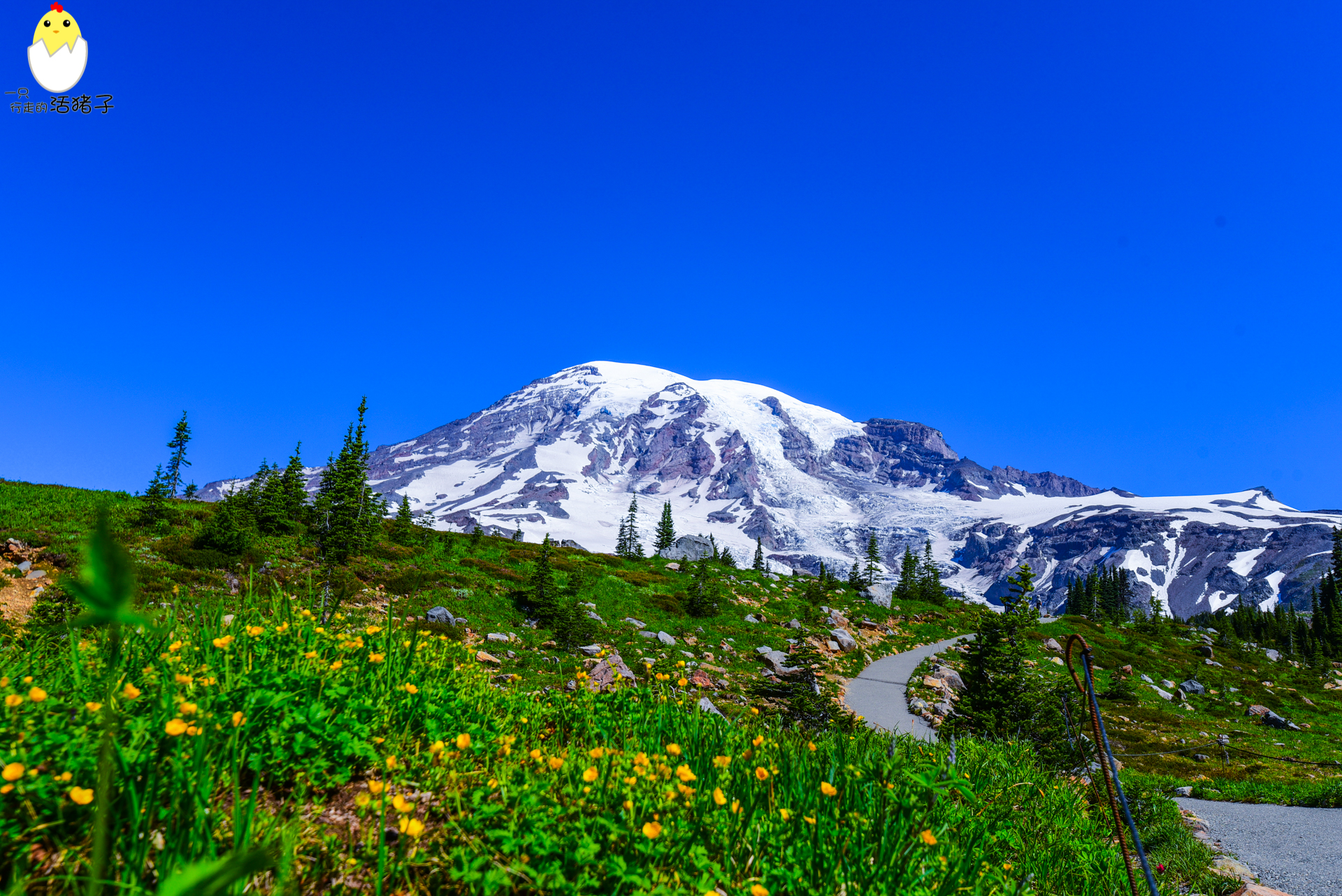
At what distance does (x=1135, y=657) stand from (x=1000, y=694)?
42364mm

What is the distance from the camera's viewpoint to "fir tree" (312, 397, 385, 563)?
26266 millimetres

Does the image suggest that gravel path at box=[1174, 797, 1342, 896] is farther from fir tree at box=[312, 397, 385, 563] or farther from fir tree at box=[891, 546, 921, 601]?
fir tree at box=[891, 546, 921, 601]

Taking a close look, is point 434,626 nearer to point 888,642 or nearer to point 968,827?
point 968,827

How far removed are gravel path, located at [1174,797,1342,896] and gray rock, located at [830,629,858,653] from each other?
18.0 meters

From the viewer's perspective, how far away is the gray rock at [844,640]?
3488cm

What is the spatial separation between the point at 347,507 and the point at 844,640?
25.1m

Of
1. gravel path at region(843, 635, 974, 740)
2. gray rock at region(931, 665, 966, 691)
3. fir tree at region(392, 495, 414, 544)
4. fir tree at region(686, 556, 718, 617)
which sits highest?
fir tree at region(392, 495, 414, 544)

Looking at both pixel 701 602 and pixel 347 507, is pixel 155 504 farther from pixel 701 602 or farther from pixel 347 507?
pixel 701 602

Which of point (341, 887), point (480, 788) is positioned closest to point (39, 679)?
point (341, 887)

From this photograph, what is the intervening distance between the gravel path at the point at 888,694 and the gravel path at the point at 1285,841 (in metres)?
5.75

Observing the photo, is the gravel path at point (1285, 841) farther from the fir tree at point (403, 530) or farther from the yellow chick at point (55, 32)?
the fir tree at point (403, 530)

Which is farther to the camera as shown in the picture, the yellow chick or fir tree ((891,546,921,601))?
fir tree ((891,546,921,601))

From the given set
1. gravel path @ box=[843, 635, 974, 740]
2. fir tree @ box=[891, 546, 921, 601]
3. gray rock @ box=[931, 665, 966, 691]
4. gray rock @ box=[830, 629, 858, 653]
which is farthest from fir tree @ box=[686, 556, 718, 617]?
fir tree @ box=[891, 546, 921, 601]

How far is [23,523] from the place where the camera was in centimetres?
2270
